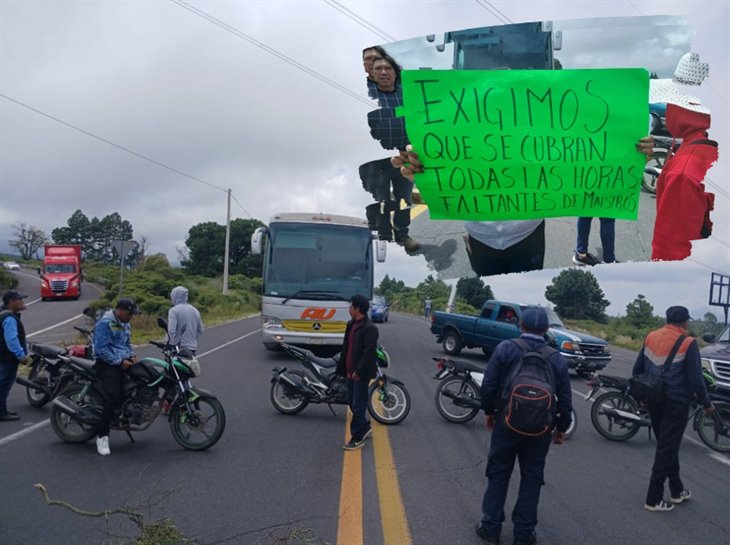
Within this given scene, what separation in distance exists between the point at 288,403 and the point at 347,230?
22.1 feet

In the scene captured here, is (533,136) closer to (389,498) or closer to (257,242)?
(389,498)

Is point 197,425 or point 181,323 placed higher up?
point 181,323

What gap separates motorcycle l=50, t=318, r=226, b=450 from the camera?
7.19 meters

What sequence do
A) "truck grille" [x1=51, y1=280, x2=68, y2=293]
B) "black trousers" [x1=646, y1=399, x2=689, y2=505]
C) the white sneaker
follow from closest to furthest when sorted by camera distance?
"black trousers" [x1=646, y1=399, x2=689, y2=505]
the white sneaker
"truck grille" [x1=51, y1=280, x2=68, y2=293]

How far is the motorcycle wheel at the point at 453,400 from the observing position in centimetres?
931

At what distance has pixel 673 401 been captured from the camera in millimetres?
5922

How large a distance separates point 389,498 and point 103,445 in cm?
323

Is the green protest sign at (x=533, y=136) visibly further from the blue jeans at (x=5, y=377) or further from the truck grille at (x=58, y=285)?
the truck grille at (x=58, y=285)

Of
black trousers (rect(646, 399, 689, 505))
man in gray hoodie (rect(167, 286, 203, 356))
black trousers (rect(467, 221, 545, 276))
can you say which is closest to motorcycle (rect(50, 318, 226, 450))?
man in gray hoodie (rect(167, 286, 203, 356))

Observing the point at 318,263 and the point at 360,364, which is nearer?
the point at 360,364

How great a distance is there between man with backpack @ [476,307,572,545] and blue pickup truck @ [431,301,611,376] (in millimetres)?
10958

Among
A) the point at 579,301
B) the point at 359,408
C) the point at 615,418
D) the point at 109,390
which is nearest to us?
the point at 109,390

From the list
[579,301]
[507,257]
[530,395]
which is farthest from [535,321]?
[579,301]

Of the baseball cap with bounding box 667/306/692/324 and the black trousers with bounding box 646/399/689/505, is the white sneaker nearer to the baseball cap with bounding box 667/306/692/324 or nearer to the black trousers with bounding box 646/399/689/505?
the black trousers with bounding box 646/399/689/505
